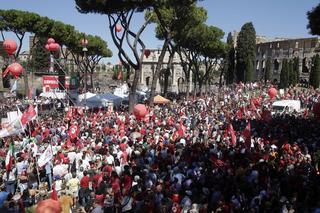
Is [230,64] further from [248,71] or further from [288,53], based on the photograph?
[288,53]

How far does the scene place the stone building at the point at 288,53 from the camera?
193ft

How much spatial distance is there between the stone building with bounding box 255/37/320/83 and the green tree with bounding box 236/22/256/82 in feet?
22.5

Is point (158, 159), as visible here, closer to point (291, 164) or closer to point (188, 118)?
point (291, 164)

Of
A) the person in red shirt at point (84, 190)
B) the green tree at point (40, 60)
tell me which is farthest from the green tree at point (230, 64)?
the person in red shirt at point (84, 190)

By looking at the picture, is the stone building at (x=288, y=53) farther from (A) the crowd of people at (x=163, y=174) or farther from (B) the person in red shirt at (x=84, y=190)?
(B) the person in red shirt at (x=84, y=190)

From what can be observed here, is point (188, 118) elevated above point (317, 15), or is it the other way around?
point (317, 15)

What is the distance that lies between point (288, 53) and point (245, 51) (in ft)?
34.4

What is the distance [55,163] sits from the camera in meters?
12.5

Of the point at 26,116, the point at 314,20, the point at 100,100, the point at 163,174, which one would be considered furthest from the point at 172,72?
the point at 163,174

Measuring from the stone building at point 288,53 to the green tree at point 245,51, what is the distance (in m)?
6.87

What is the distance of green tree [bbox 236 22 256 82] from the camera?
184ft

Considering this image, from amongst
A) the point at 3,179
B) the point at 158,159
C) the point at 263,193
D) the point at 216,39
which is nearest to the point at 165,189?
the point at 263,193

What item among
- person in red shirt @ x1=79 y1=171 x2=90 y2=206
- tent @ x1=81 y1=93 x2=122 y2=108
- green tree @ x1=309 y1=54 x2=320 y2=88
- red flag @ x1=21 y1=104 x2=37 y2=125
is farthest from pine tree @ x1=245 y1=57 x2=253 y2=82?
person in red shirt @ x1=79 y1=171 x2=90 y2=206

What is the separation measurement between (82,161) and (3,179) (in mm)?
2321
